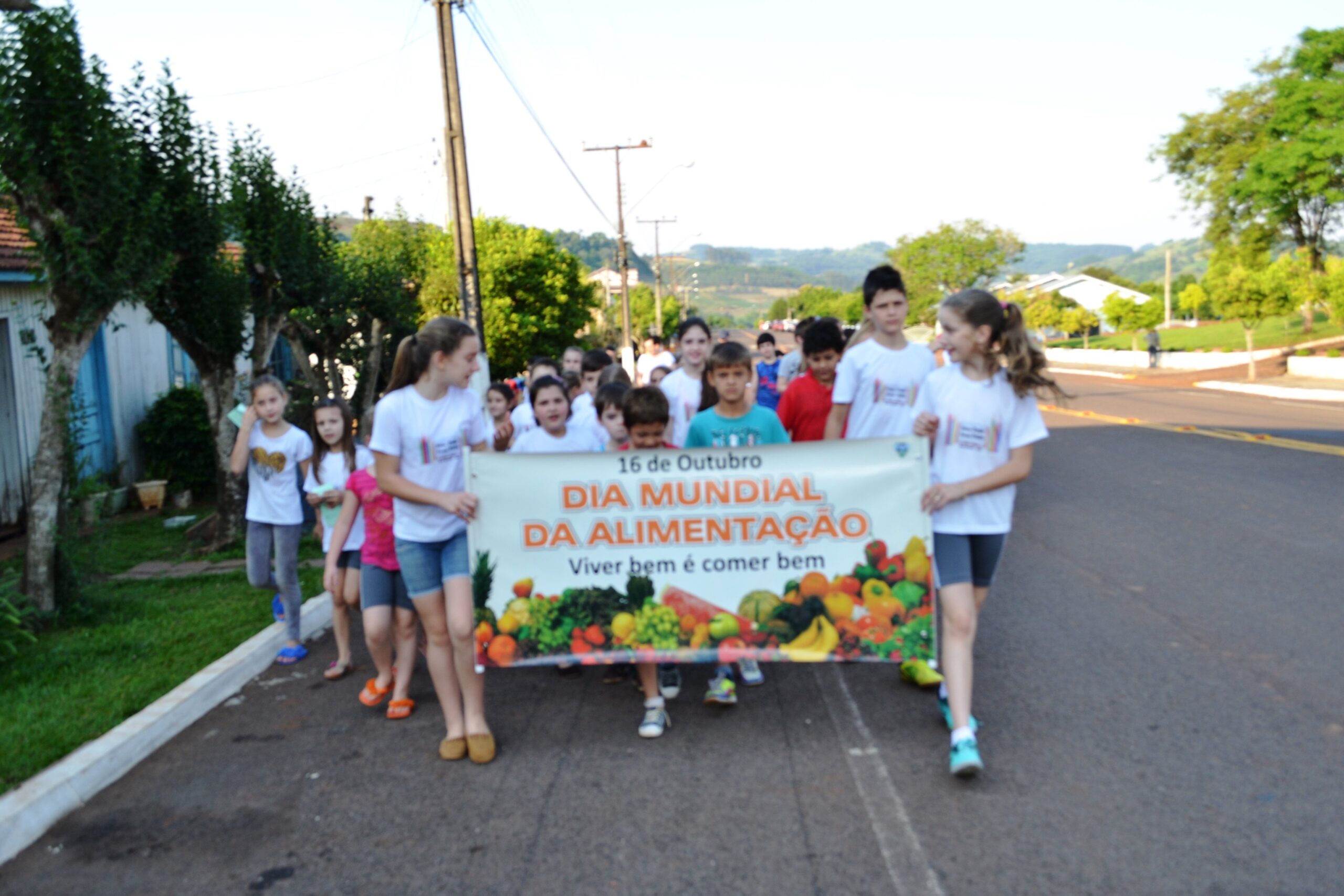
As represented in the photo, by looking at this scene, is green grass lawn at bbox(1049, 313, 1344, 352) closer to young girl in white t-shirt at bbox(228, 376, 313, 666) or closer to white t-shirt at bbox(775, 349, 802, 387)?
white t-shirt at bbox(775, 349, 802, 387)

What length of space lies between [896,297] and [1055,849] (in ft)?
9.25

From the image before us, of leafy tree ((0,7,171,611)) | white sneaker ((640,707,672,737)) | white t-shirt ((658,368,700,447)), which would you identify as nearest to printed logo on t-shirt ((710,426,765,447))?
white sneaker ((640,707,672,737))

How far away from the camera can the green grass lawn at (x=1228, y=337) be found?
1906 inches

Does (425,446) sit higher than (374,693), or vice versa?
(425,446)

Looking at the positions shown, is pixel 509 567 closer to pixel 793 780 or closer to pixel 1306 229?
pixel 793 780

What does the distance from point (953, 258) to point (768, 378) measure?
7563 cm

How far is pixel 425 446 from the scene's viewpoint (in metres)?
4.90

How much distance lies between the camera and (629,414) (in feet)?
17.1

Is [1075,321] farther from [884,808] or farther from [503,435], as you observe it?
[884,808]

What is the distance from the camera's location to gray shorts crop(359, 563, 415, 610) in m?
5.57

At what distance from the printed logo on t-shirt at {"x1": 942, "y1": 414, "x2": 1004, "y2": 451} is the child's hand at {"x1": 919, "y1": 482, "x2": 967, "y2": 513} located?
0.56 ft

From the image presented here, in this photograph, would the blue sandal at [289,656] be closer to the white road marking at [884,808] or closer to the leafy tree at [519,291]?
the white road marking at [884,808]

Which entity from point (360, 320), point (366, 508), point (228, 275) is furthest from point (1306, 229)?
point (366, 508)

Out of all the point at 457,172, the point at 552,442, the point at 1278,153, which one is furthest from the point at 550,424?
the point at 1278,153
